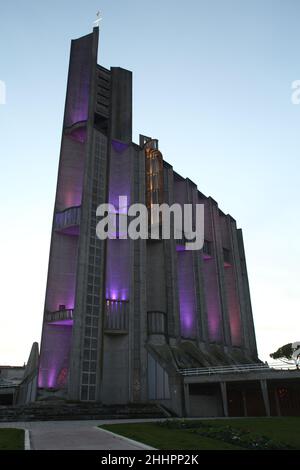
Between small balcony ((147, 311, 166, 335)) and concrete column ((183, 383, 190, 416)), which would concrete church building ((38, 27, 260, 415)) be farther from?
concrete column ((183, 383, 190, 416))

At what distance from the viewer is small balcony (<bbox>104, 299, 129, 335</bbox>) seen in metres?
41.3

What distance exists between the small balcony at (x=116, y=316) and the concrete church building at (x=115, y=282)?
113 millimetres

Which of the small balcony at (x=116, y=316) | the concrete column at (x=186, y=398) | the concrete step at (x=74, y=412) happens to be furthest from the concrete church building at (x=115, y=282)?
the concrete step at (x=74, y=412)

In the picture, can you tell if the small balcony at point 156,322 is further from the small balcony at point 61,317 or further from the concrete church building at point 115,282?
the small balcony at point 61,317

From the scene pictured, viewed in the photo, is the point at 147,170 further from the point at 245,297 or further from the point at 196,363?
the point at 245,297

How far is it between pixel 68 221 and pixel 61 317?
11365 millimetres

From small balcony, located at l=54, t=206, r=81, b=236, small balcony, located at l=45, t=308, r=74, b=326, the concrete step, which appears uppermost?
small balcony, located at l=54, t=206, r=81, b=236

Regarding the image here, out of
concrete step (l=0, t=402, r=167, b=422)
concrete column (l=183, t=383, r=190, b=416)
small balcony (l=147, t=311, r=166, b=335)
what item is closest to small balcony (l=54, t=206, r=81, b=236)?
small balcony (l=147, t=311, r=166, b=335)

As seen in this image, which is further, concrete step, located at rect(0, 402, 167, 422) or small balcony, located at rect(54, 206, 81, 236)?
small balcony, located at rect(54, 206, 81, 236)

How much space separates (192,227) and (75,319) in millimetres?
26629

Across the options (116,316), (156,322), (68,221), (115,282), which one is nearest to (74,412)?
(116,316)

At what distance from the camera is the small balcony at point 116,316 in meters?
41.3

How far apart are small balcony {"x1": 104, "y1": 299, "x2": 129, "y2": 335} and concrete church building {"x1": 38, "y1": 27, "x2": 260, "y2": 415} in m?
0.11

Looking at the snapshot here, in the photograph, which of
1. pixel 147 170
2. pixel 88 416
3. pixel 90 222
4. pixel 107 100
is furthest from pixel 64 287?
pixel 107 100
